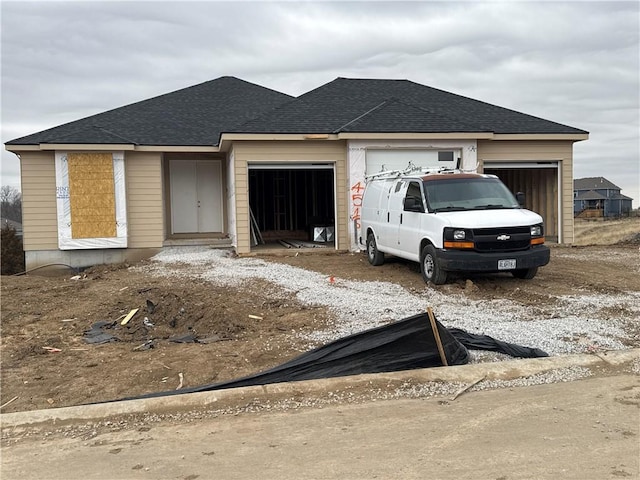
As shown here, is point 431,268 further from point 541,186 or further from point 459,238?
point 541,186

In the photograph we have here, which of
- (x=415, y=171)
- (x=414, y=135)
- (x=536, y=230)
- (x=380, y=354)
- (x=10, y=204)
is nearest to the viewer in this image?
(x=380, y=354)

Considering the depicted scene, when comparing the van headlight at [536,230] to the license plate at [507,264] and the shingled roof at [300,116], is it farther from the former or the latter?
the shingled roof at [300,116]

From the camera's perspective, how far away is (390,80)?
21797mm

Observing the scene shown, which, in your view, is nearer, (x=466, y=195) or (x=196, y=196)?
(x=466, y=195)

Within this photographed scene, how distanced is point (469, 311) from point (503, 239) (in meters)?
2.02

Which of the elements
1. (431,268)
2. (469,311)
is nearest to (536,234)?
(431,268)

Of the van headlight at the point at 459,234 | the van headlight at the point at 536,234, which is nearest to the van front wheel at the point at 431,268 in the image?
the van headlight at the point at 459,234

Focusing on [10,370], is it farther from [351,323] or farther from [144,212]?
[144,212]

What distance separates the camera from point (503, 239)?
991 cm

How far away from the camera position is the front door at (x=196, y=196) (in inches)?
794

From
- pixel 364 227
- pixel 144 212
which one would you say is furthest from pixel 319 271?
pixel 144 212

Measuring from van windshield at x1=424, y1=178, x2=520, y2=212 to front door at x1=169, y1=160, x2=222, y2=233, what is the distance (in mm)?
10957

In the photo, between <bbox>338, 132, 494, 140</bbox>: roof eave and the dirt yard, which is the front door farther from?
<bbox>338, 132, 494, 140</bbox>: roof eave

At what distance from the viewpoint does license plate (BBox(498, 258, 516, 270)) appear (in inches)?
388
